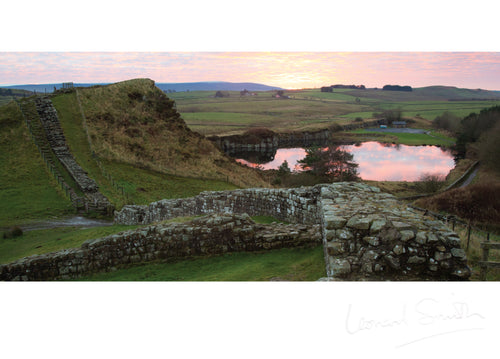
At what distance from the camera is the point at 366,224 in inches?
202

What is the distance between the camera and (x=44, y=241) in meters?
9.68

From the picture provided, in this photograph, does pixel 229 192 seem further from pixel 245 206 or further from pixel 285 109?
pixel 285 109

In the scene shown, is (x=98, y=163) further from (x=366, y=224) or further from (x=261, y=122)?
(x=261, y=122)

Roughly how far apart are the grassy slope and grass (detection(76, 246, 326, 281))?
5750mm

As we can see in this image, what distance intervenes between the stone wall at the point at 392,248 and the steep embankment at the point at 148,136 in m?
20.3

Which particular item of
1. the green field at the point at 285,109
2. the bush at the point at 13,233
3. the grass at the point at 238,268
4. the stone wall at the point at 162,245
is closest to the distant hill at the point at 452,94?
the green field at the point at 285,109

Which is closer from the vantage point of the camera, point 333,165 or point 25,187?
point 25,187

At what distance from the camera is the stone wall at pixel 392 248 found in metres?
4.71

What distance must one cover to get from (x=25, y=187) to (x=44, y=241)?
188 inches

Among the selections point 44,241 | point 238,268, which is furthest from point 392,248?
point 44,241

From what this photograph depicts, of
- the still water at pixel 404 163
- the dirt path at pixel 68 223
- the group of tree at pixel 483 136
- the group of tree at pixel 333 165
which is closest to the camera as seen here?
the dirt path at pixel 68 223

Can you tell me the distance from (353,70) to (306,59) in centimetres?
280

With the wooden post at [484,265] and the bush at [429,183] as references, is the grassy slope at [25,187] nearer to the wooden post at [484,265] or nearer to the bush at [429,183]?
the wooden post at [484,265]

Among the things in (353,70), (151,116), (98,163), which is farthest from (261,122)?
(353,70)
